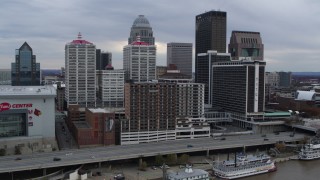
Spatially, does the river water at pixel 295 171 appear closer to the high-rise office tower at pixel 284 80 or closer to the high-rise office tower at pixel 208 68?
the high-rise office tower at pixel 208 68

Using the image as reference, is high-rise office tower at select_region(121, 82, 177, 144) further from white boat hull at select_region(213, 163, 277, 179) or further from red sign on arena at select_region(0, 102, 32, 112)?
white boat hull at select_region(213, 163, 277, 179)

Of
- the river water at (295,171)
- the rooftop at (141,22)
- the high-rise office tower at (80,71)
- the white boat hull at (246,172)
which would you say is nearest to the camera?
the white boat hull at (246,172)

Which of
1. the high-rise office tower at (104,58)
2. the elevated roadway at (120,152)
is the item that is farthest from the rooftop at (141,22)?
the elevated roadway at (120,152)

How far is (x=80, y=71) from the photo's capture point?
7775 centimetres

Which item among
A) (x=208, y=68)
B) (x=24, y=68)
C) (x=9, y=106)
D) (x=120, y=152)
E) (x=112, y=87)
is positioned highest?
(x=24, y=68)

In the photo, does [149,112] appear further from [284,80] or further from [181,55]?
[284,80]

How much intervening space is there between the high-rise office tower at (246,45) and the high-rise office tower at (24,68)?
54.1 m

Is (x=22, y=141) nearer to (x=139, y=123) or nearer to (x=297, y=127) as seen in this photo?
(x=139, y=123)

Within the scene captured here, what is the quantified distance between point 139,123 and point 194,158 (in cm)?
932

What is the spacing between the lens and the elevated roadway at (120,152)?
38.2m

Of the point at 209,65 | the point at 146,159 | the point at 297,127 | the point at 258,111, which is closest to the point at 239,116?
the point at 258,111

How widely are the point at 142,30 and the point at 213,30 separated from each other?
3456 cm

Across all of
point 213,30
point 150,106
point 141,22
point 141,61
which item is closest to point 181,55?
point 141,22

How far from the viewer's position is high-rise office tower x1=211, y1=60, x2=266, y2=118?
65938 mm
